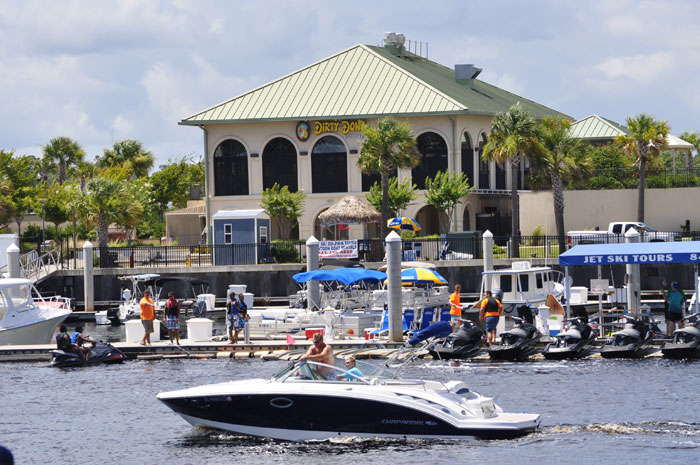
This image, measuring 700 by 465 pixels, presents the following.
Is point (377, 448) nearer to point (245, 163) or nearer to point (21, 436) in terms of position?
point (21, 436)

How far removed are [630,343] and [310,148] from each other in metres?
40.8

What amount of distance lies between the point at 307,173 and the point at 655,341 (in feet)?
129

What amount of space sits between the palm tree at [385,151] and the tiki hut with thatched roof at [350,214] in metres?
1.08

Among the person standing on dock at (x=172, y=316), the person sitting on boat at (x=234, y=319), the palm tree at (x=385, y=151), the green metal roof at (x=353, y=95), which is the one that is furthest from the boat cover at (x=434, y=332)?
the green metal roof at (x=353, y=95)

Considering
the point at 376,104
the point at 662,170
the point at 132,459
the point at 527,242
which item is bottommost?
the point at 132,459

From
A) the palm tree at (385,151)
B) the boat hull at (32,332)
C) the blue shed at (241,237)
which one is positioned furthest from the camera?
the palm tree at (385,151)

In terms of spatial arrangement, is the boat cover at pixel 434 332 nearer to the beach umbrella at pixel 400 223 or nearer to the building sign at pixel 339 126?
the beach umbrella at pixel 400 223

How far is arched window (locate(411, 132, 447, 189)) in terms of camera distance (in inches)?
2689

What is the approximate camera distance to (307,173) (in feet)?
229

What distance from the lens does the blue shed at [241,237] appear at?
196ft

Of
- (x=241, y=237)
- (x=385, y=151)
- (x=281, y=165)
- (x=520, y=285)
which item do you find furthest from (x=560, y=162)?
(x=520, y=285)

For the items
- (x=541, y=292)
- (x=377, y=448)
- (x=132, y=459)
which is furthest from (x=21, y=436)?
(x=541, y=292)

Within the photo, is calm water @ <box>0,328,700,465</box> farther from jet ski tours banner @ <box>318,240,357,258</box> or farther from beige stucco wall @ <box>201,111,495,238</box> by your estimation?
beige stucco wall @ <box>201,111,495,238</box>

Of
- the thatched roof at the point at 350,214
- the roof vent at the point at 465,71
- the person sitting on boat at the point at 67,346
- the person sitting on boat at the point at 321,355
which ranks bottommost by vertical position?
the person sitting on boat at the point at 67,346
